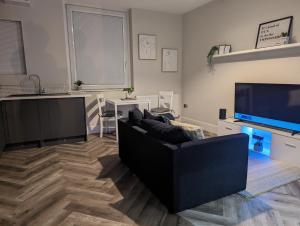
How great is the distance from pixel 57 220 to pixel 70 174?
3.08ft

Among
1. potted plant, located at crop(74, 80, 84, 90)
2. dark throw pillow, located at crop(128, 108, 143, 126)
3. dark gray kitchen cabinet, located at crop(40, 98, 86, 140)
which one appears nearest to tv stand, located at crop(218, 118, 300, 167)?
dark throw pillow, located at crop(128, 108, 143, 126)

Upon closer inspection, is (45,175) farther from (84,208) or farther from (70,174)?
(84,208)

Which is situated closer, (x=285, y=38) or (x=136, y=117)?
(x=136, y=117)

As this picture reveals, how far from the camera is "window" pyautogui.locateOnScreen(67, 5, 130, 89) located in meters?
4.64

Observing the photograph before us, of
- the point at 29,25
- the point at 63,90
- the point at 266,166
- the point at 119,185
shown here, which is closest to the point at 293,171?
the point at 266,166

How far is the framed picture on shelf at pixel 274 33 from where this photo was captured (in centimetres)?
313

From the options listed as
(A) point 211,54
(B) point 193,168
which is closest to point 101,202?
(B) point 193,168

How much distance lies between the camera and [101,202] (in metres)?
2.25

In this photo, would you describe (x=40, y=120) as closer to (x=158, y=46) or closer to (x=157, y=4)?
(x=158, y=46)

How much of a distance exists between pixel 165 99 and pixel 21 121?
3.05 meters

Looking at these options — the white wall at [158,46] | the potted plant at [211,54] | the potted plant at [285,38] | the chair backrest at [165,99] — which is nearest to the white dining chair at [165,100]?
the chair backrest at [165,99]

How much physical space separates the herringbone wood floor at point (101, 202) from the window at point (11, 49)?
75.9 inches

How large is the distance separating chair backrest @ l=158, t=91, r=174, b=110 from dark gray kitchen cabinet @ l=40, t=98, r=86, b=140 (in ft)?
6.32

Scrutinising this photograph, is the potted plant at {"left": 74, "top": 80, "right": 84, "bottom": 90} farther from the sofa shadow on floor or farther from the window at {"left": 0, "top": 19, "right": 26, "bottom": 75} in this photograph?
the sofa shadow on floor
